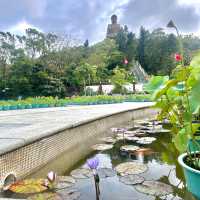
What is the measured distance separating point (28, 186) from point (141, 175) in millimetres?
1122

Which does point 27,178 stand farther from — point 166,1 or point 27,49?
point 27,49

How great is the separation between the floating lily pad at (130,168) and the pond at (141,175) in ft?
0.15

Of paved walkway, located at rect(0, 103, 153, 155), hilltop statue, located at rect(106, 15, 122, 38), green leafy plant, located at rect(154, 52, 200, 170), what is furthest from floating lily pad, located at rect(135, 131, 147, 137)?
hilltop statue, located at rect(106, 15, 122, 38)

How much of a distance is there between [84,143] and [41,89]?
1965cm

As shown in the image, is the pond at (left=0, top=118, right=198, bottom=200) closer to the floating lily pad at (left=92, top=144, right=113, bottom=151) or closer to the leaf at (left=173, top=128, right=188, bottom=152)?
the floating lily pad at (left=92, top=144, right=113, bottom=151)

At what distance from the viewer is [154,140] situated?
438cm

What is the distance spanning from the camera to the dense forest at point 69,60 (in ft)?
76.5

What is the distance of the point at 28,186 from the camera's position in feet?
7.77

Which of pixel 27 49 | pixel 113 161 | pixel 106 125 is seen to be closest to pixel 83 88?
pixel 27 49

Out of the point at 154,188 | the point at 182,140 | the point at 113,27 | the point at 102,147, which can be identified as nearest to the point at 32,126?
the point at 102,147

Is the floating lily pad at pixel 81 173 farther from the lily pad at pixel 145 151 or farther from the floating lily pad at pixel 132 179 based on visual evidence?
the lily pad at pixel 145 151

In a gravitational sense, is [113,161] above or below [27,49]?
below

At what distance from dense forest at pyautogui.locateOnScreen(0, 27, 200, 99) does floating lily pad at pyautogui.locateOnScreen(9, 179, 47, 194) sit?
1666 centimetres

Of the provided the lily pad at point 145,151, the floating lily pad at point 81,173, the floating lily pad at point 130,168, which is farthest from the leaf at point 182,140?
the lily pad at point 145,151
